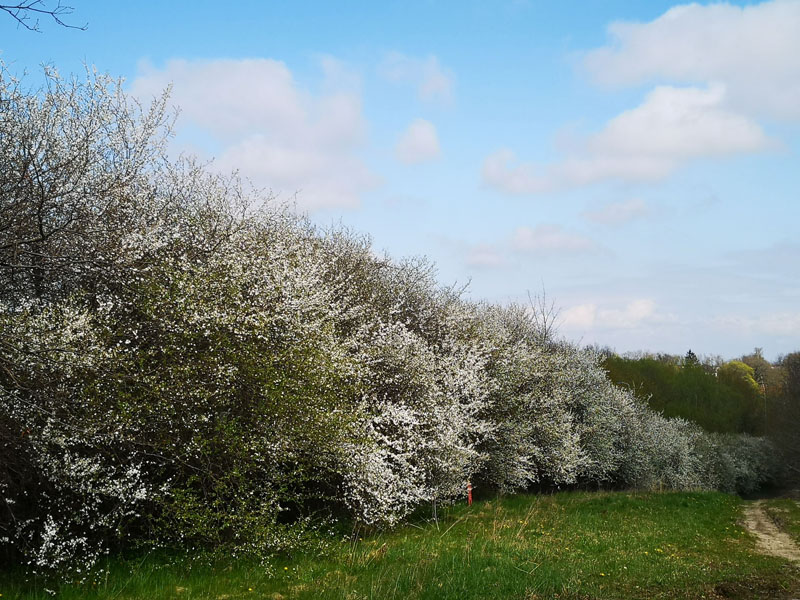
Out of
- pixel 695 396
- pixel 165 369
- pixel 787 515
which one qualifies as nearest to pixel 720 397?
pixel 695 396

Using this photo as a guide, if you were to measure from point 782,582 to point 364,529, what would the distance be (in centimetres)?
854

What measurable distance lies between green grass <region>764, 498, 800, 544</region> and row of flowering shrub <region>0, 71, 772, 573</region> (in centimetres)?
1155

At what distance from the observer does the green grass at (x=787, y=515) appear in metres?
20.1

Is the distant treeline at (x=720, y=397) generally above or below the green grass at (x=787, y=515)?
above

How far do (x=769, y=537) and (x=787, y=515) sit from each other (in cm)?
789

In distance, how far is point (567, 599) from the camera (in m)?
9.14

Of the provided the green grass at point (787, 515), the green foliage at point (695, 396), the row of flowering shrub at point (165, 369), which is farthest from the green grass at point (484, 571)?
the green foliage at point (695, 396)

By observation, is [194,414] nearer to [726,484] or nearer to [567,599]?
[567,599]

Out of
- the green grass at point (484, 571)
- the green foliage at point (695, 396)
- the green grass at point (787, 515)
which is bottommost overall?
the green grass at point (787, 515)

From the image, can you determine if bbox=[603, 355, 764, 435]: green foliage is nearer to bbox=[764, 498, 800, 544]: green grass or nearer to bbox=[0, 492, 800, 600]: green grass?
bbox=[764, 498, 800, 544]: green grass

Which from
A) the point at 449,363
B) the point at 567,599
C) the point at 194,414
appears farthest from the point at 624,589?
the point at 449,363

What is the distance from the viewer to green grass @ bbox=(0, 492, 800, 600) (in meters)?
9.22

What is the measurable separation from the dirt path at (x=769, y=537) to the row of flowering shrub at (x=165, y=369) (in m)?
8.19

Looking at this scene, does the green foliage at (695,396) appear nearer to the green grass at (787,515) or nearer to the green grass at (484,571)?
the green grass at (787,515)
